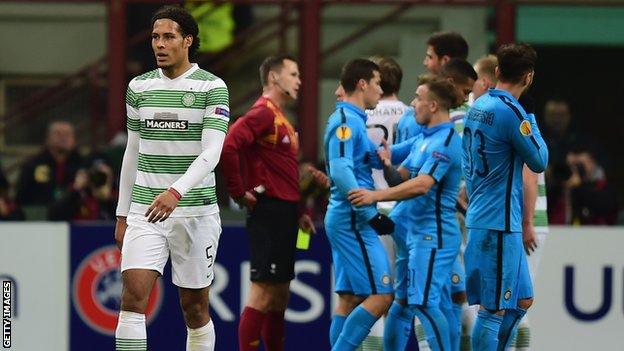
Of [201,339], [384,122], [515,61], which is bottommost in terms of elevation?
[201,339]

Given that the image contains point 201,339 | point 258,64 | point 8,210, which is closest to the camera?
point 201,339

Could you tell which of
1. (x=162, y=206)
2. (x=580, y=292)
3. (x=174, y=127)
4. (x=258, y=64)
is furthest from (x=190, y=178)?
(x=258, y=64)

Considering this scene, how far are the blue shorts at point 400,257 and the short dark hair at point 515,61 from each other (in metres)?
1.62

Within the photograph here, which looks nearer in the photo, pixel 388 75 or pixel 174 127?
pixel 174 127

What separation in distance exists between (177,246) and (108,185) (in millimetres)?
4797

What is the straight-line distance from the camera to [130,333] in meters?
9.04

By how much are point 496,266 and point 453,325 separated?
1505mm

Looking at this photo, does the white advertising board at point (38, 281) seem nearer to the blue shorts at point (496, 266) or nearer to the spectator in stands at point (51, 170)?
the spectator in stands at point (51, 170)

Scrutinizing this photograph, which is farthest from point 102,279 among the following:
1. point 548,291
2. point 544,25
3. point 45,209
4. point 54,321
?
point 544,25

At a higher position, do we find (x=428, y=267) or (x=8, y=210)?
(x=8, y=210)

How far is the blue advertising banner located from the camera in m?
12.4

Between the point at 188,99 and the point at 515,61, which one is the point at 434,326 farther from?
the point at 188,99

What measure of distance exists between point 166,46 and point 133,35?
26.4 feet

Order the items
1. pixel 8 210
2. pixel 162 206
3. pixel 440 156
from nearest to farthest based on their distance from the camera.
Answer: pixel 162 206 < pixel 440 156 < pixel 8 210
